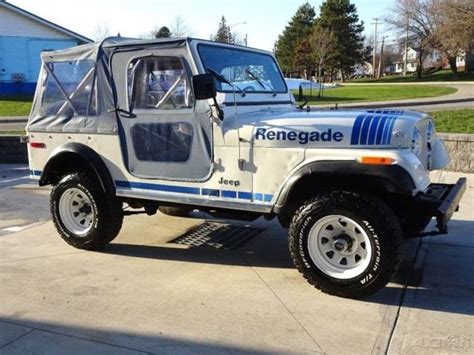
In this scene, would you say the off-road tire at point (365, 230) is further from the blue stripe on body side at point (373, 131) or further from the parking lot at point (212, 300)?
the blue stripe on body side at point (373, 131)

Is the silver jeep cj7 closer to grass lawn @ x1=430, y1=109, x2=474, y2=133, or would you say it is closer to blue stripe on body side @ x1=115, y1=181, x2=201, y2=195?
blue stripe on body side @ x1=115, y1=181, x2=201, y2=195

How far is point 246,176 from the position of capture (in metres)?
4.48

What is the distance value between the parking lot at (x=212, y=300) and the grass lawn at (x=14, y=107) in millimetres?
19148

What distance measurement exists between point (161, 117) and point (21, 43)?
3272 centimetres

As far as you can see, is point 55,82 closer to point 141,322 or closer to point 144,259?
point 144,259

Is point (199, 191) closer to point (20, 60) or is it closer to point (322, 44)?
point (20, 60)

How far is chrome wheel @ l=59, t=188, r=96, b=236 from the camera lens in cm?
557

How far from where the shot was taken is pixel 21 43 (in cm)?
3394

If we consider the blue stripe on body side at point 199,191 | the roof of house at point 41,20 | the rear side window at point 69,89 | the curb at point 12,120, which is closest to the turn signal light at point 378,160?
the blue stripe on body side at point 199,191

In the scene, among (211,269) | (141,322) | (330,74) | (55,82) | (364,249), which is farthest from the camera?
(330,74)

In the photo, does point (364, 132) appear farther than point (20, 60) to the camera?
No

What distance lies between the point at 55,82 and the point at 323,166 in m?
3.11

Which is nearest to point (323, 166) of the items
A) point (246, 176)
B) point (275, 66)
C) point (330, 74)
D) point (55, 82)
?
point (246, 176)

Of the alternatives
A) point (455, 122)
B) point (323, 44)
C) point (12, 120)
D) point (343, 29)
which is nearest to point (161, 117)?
point (455, 122)
